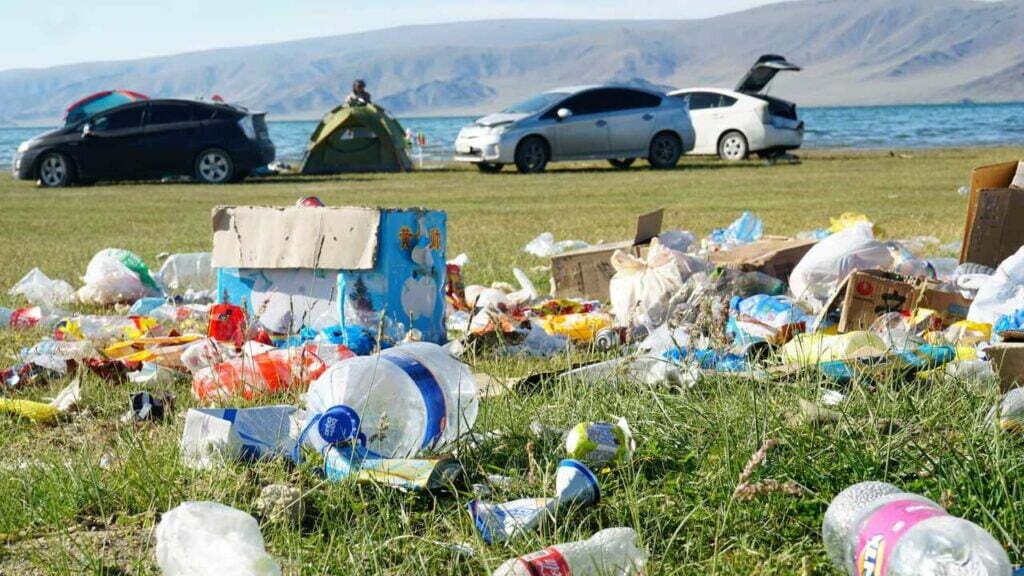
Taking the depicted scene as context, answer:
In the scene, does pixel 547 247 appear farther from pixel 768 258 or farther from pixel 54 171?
pixel 54 171

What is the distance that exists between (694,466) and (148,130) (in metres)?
16.9

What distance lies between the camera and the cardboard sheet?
4.83 metres

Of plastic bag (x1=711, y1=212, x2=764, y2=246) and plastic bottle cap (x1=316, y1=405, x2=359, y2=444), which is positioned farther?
plastic bag (x1=711, y1=212, x2=764, y2=246)

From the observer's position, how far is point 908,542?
81.7 inches

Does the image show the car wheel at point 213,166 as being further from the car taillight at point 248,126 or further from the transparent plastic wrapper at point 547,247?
the transparent plastic wrapper at point 547,247

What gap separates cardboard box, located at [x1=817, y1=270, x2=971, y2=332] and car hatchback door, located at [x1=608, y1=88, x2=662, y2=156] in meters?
14.7

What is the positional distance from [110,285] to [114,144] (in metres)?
12.7

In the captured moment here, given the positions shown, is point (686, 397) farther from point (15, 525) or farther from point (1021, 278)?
point (1021, 278)

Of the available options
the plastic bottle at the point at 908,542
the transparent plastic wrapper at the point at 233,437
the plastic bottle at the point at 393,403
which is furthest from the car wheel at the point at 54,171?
the plastic bottle at the point at 908,542

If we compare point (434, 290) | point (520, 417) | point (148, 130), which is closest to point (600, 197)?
point (148, 130)

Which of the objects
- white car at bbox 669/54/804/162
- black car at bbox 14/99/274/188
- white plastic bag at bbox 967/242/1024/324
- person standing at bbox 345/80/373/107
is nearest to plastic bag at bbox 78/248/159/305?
white plastic bag at bbox 967/242/1024/324

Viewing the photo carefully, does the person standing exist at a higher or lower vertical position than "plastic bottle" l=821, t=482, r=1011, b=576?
Result: higher

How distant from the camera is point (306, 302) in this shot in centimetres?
510

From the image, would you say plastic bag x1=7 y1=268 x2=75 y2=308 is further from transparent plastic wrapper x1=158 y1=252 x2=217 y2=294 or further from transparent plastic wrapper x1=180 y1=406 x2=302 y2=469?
transparent plastic wrapper x1=180 y1=406 x2=302 y2=469
